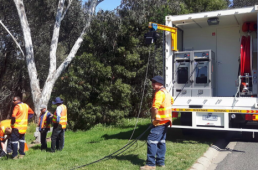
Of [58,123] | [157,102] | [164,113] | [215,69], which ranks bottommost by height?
[58,123]

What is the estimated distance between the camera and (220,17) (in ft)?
27.2

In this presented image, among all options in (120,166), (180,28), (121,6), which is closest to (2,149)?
(120,166)

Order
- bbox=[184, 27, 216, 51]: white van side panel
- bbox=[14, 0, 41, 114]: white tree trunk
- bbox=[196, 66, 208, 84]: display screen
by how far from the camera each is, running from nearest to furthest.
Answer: bbox=[196, 66, 208, 84]: display screen < bbox=[184, 27, 216, 51]: white van side panel < bbox=[14, 0, 41, 114]: white tree trunk

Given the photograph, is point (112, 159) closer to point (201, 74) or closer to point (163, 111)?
point (163, 111)

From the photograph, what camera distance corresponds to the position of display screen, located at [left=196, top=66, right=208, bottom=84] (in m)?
8.44

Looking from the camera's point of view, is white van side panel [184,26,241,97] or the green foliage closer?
white van side panel [184,26,241,97]

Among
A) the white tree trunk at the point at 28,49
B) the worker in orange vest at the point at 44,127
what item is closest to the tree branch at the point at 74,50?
the white tree trunk at the point at 28,49

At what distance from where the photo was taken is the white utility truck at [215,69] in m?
7.71

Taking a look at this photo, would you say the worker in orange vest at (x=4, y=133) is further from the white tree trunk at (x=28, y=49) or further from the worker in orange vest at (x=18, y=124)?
the white tree trunk at (x=28, y=49)

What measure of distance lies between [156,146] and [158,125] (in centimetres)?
38

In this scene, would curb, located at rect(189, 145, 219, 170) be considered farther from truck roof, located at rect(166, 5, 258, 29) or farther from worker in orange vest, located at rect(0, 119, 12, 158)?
worker in orange vest, located at rect(0, 119, 12, 158)

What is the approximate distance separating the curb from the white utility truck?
54 centimetres

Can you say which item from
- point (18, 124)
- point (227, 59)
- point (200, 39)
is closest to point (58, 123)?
point (18, 124)

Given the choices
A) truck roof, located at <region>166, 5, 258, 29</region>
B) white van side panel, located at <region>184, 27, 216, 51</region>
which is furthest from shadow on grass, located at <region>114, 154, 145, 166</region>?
white van side panel, located at <region>184, 27, 216, 51</region>
